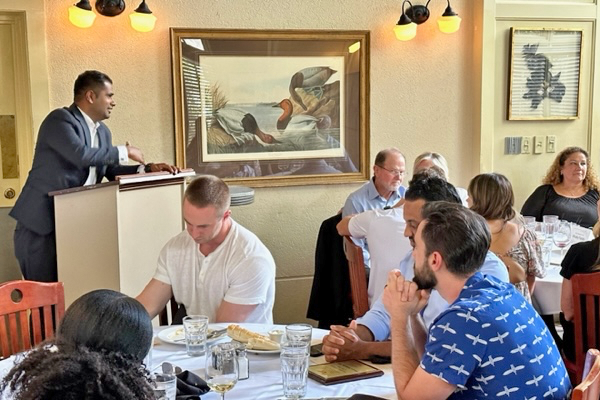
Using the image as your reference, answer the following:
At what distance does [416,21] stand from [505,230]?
2163mm

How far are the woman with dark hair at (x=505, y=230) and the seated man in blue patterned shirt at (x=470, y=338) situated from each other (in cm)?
138

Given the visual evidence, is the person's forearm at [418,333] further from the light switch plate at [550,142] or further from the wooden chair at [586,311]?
the light switch plate at [550,142]

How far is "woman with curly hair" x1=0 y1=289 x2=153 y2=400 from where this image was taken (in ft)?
3.46

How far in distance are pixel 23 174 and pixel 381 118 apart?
2.44m

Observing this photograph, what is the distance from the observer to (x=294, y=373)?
1.88 metres

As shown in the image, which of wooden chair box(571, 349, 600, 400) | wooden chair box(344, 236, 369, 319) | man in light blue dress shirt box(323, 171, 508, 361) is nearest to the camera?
wooden chair box(571, 349, 600, 400)

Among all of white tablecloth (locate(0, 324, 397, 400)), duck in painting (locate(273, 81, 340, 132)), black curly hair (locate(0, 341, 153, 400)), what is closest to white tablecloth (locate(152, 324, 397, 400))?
white tablecloth (locate(0, 324, 397, 400))

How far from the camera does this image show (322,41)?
4.84 metres

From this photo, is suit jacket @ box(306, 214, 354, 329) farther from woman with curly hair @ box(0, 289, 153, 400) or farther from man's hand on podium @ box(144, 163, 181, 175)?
woman with curly hair @ box(0, 289, 153, 400)

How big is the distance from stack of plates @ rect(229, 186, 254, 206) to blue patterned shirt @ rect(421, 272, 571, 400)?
2.68 meters

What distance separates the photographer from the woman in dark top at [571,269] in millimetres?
3029

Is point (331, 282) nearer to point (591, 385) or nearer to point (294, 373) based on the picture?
point (294, 373)

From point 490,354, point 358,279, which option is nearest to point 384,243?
point 358,279

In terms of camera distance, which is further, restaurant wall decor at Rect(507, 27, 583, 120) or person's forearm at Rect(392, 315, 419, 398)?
restaurant wall decor at Rect(507, 27, 583, 120)
